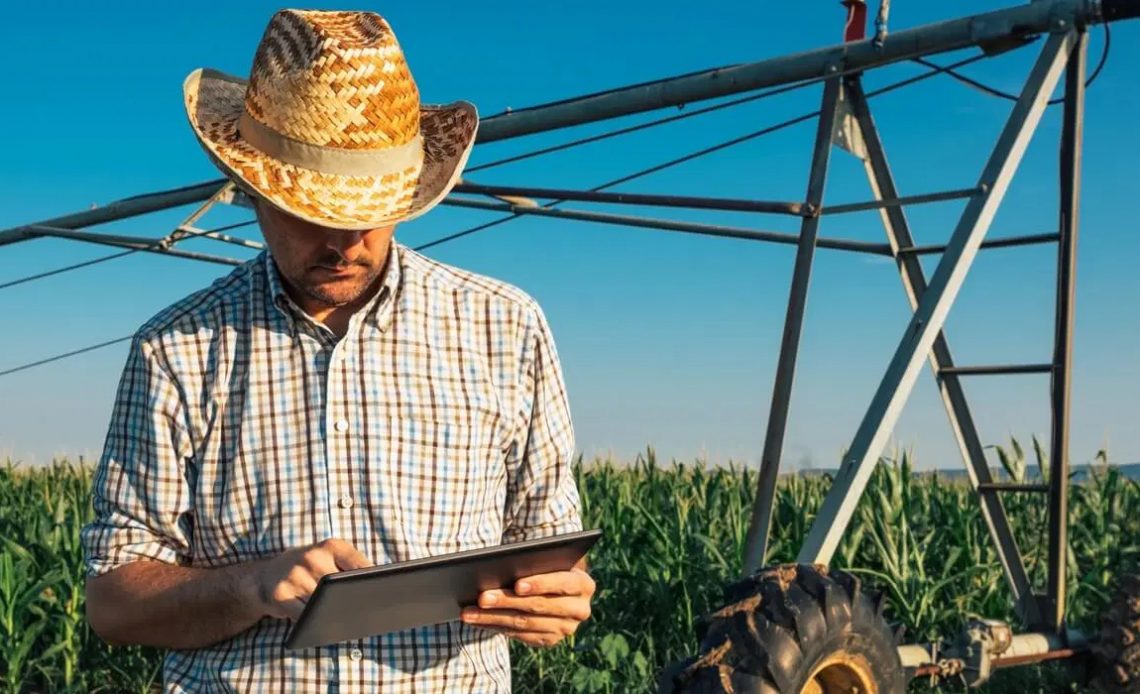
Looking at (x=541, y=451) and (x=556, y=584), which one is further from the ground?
(x=541, y=451)

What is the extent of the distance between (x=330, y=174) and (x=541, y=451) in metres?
0.61

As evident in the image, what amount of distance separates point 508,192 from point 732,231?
45.9 inches

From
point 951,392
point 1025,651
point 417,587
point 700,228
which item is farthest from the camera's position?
point 700,228

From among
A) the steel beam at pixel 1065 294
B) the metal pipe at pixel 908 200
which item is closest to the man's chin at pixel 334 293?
the metal pipe at pixel 908 200

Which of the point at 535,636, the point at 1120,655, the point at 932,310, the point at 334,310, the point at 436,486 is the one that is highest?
the point at 932,310

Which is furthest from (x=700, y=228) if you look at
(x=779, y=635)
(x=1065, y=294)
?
(x=779, y=635)

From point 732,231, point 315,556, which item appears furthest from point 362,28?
point 732,231

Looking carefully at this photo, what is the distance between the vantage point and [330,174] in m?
2.33

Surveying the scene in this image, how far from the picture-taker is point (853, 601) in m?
4.34

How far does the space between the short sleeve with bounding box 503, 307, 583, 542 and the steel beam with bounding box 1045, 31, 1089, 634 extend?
13.7 ft

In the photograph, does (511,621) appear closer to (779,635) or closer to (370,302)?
(370,302)

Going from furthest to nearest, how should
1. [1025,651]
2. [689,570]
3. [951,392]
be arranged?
[689,570] < [951,392] < [1025,651]

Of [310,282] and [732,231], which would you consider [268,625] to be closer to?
[310,282]

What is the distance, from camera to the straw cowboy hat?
2301 millimetres
